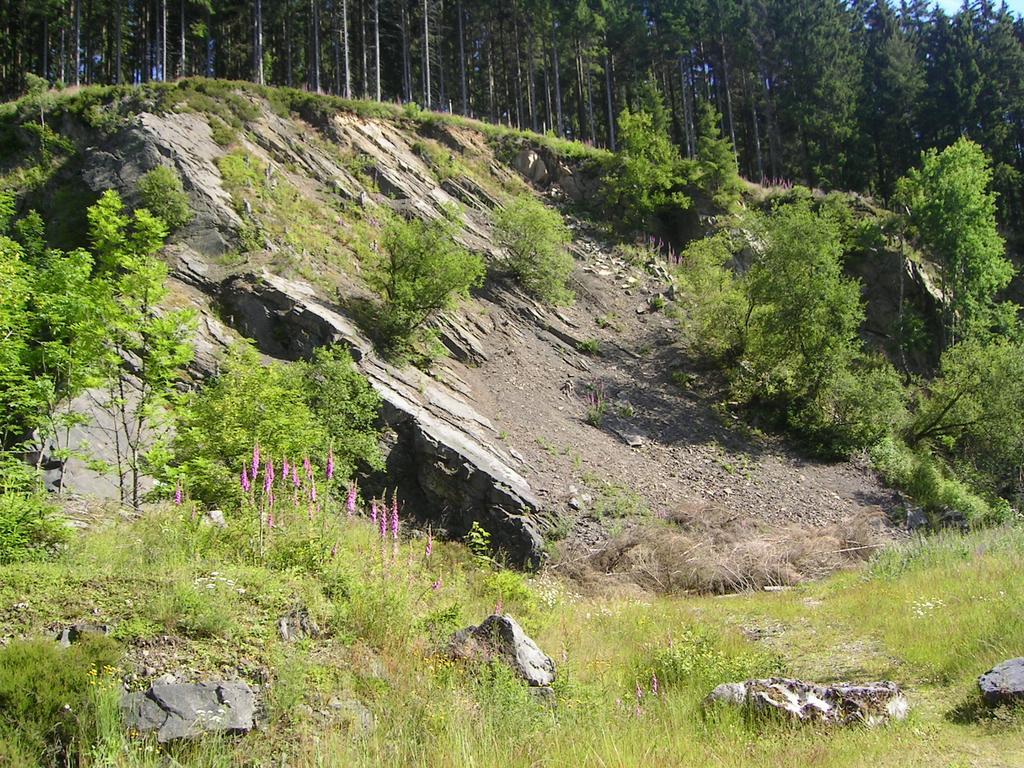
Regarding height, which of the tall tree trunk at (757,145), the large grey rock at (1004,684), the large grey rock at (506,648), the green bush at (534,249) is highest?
the tall tree trunk at (757,145)

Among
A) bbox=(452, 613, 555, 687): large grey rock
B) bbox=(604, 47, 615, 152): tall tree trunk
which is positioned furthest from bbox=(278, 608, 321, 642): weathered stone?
bbox=(604, 47, 615, 152): tall tree trunk

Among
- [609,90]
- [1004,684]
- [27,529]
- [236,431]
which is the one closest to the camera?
[1004,684]

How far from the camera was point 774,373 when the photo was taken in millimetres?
24172

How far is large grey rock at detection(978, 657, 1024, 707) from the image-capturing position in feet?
17.7

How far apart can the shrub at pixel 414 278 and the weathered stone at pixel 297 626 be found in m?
12.4

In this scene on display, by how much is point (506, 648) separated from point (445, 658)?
0.57 m

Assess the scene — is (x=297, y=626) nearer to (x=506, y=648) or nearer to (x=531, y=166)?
(x=506, y=648)

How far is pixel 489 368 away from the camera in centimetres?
→ 2108

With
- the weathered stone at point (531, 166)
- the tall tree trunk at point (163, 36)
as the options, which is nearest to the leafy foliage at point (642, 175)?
the weathered stone at point (531, 166)

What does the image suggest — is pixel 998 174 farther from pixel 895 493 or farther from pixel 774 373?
pixel 895 493

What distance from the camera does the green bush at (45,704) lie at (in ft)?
13.4

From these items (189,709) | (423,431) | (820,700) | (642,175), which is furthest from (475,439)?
(642,175)

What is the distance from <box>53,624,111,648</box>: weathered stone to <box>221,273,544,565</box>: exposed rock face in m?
10.1

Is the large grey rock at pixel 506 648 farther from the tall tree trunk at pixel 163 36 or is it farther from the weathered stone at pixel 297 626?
the tall tree trunk at pixel 163 36
